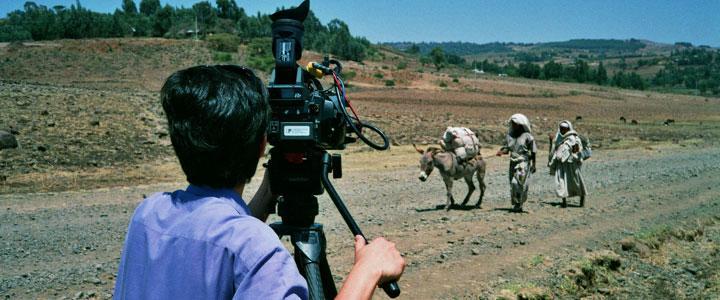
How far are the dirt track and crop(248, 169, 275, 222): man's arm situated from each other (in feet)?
11.2

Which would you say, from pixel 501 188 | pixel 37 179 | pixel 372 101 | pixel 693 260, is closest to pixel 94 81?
pixel 372 101

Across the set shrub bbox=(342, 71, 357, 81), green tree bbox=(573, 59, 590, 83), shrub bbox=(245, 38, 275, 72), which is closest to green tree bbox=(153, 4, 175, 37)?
shrub bbox=(245, 38, 275, 72)

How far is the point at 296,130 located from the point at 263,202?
342mm

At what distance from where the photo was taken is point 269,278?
133 centimetres

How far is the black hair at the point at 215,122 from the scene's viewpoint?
1465 mm

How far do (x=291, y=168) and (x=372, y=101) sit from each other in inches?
1214

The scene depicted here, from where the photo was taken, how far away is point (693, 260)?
6746mm

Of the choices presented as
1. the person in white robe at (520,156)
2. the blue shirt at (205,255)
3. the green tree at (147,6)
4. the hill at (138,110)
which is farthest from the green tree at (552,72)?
the blue shirt at (205,255)

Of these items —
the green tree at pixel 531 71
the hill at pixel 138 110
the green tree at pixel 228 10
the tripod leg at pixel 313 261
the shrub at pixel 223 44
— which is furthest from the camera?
the green tree at pixel 228 10

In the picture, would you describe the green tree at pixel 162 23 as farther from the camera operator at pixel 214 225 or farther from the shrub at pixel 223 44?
the camera operator at pixel 214 225

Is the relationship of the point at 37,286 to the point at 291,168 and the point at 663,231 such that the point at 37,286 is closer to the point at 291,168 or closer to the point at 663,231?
the point at 291,168

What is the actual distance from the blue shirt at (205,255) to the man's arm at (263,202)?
908mm

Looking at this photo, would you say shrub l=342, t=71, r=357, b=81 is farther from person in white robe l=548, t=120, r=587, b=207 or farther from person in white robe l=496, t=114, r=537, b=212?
person in white robe l=496, t=114, r=537, b=212

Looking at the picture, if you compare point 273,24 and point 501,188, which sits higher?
point 273,24
